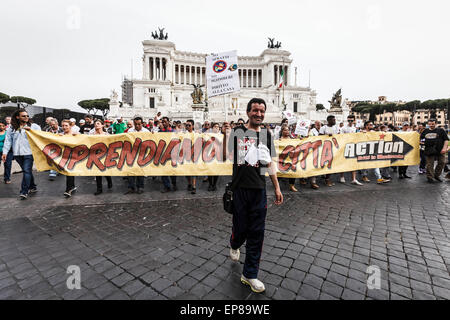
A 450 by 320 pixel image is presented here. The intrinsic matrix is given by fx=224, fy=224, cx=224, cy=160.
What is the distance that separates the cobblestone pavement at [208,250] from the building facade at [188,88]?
32.3m

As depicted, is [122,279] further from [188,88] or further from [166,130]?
[188,88]

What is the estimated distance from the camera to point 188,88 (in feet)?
206

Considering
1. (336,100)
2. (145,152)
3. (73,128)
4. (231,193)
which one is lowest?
(231,193)

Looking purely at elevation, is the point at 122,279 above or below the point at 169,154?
below

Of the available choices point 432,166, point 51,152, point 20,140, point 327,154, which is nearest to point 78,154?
point 51,152

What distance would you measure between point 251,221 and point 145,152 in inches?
182

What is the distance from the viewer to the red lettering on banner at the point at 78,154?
19.6 ft

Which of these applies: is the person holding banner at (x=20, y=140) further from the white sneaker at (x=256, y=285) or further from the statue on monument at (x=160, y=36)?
the statue on monument at (x=160, y=36)

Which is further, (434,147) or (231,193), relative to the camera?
(434,147)

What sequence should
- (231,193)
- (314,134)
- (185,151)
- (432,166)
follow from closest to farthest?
(231,193) < (185,151) < (432,166) < (314,134)

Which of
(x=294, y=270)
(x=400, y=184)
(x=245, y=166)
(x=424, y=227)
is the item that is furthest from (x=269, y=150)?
(x=400, y=184)

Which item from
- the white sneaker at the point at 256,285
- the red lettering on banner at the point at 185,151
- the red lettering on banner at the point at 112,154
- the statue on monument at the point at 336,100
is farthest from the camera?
the statue on monument at the point at 336,100

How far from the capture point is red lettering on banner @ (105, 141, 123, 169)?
608 centimetres

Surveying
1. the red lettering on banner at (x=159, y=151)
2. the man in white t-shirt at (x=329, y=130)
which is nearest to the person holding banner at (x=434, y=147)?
the man in white t-shirt at (x=329, y=130)
